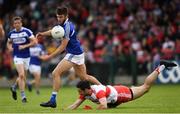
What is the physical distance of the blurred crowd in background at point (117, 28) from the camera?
111ft

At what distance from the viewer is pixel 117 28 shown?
115 feet

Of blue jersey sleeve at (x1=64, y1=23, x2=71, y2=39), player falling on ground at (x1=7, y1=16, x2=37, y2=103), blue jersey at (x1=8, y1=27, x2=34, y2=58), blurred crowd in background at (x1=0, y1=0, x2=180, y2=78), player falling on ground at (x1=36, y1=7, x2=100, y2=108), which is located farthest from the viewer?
blurred crowd in background at (x1=0, y1=0, x2=180, y2=78)

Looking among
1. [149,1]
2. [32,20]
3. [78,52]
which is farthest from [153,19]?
[78,52]

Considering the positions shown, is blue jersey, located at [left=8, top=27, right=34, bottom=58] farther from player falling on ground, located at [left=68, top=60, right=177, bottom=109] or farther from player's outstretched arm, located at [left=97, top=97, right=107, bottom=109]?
player's outstretched arm, located at [left=97, top=97, right=107, bottom=109]

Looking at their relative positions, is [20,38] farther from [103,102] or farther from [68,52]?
[103,102]

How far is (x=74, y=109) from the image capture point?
57.2 feet

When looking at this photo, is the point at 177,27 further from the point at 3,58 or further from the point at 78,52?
the point at 78,52

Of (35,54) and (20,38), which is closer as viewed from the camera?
(20,38)

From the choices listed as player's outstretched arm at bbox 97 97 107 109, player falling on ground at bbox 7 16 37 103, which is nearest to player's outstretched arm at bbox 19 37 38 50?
player falling on ground at bbox 7 16 37 103

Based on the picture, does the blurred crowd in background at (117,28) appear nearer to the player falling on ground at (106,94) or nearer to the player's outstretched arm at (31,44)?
the player's outstretched arm at (31,44)

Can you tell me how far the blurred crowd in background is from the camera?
33.7 metres

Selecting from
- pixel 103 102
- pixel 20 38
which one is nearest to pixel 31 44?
pixel 20 38

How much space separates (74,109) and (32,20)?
20018 millimetres

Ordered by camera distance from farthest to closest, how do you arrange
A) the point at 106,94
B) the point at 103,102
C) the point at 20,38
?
1. the point at 20,38
2. the point at 106,94
3. the point at 103,102
